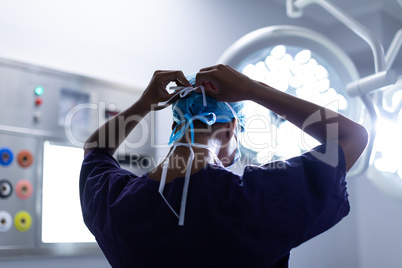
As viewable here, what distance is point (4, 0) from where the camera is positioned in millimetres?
2072

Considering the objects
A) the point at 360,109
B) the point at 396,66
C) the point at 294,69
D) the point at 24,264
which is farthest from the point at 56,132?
the point at 396,66

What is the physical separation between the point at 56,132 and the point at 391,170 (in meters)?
1.40

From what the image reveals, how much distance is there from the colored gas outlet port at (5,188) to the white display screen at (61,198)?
15 cm

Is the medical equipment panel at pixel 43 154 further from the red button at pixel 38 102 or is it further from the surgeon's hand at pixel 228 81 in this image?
the surgeon's hand at pixel 228 81

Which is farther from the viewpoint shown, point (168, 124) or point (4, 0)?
point (168, 124)

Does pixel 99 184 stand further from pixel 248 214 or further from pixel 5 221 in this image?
pixel 5 221

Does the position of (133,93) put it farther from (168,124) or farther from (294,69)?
(294,69)

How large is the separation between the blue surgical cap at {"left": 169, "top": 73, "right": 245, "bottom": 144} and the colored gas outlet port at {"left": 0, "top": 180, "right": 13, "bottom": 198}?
3.37 feet

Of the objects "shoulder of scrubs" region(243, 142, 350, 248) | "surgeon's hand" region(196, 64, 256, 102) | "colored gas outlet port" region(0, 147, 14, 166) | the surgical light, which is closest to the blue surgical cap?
"surgeon's hand" region(196, 64, 256, 102)

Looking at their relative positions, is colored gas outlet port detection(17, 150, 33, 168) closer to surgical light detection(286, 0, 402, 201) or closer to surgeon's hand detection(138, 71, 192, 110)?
surgeon's hand detection(138, 71, 192, 110)

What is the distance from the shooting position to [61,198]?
2.12m

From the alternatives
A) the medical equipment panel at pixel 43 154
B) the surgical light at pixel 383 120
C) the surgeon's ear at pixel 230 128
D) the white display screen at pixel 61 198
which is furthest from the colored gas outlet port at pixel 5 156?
the surgical light at pixel 383 120

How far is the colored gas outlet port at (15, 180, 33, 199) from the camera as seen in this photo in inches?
78.7

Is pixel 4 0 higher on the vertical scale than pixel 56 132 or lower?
higher
